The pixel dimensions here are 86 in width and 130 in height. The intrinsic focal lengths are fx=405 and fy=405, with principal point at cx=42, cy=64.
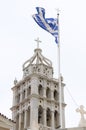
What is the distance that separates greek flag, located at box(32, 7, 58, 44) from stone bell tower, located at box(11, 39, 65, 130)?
3482 cm

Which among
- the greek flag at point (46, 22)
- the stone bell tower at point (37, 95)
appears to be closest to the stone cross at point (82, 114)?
the greek flag at point (46, 22)

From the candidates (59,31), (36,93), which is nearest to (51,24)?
(59,31)

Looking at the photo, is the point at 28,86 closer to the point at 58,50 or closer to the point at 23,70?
the point at 23,70

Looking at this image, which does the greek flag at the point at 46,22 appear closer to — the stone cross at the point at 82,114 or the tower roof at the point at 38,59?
the stone cross at the point at 82,114

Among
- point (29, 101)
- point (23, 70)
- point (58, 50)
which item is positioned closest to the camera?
point (58, 50)

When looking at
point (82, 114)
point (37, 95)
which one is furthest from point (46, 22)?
point (37, 95)

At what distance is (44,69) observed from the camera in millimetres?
75250

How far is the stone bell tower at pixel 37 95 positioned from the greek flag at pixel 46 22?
34.8 m

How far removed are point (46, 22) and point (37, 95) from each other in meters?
37.4

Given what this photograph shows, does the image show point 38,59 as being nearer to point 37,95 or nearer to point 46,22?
point 37,95

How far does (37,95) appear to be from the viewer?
70812 mm

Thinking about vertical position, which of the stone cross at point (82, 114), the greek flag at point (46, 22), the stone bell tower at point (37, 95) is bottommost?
the stone cross at point (82, 114)

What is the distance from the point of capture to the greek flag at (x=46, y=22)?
3431 cm

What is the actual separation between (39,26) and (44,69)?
41269 mm
